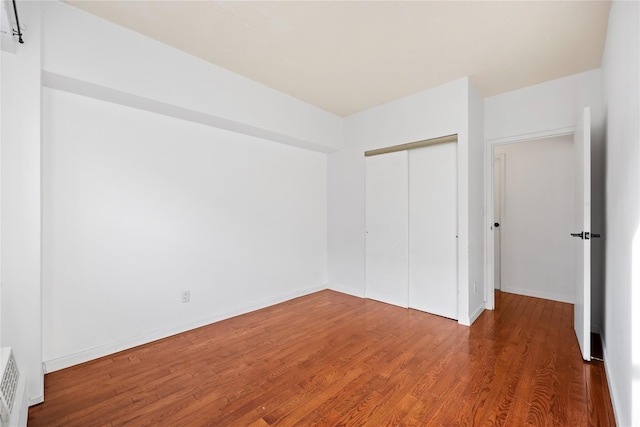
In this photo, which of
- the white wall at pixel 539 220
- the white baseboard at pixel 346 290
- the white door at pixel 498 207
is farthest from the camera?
the white door at pixel 498 207

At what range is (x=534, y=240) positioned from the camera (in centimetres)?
399

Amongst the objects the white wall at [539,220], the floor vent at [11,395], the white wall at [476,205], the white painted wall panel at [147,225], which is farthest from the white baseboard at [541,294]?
the floor vent at [11,395]

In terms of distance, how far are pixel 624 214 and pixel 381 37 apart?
2045 mm

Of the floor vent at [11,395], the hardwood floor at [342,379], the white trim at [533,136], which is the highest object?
the white trim at [533,136]

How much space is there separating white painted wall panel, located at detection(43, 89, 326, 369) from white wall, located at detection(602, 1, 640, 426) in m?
3.16

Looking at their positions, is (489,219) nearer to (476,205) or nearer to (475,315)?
(476,205)

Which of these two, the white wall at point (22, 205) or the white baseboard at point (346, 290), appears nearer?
the white wall at point (22, 205)

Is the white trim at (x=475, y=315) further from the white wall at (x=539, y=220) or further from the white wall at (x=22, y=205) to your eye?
the white wall at (x=22, y=205)

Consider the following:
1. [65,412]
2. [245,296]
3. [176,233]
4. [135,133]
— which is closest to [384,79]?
[135,133]

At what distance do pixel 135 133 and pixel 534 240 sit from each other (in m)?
5.11

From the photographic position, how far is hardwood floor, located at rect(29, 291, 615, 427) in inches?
65.7

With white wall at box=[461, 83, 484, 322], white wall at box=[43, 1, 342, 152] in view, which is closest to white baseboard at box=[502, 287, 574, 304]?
white wall at box=[461, 83, 484, 322]

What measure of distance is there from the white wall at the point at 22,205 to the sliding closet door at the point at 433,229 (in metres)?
3.48

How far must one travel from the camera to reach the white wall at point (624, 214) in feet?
4.23
